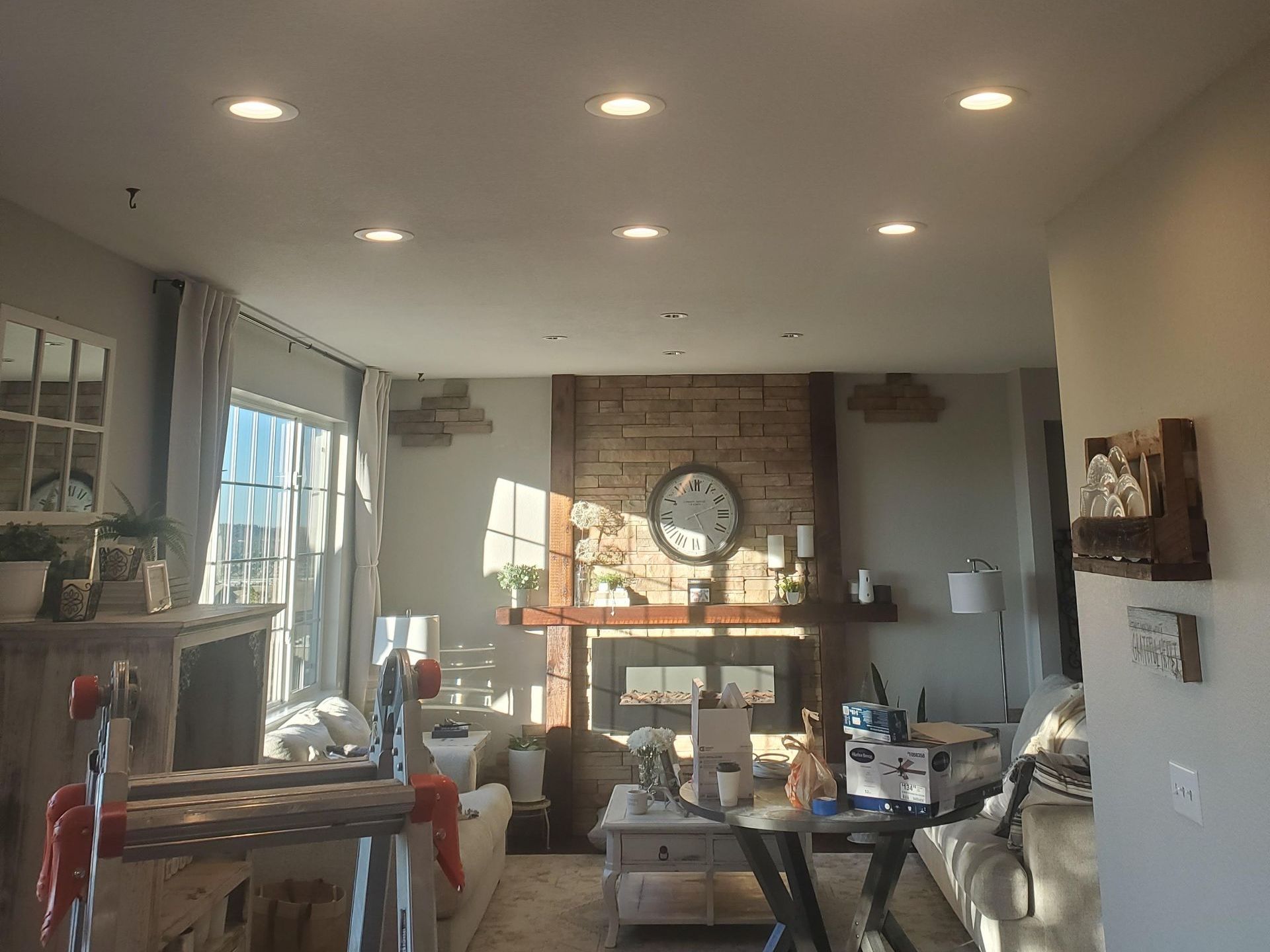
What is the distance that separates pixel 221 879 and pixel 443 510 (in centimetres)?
307

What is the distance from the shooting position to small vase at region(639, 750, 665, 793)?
158 inches

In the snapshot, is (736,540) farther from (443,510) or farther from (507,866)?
(507,866)

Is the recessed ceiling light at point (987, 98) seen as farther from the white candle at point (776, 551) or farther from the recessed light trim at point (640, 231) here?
the white candle at point (776, 551)

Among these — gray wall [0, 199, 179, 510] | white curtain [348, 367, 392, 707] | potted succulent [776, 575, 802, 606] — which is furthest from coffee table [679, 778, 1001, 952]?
white curtain [348, 367, 392, 707]

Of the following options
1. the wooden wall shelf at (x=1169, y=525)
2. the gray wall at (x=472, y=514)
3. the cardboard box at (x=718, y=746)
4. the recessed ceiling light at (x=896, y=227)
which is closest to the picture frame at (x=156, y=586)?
the cardboard box at (x=718, y=746)

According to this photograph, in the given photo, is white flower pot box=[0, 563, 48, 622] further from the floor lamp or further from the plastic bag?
the floor lamp

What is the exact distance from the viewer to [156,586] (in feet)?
8.40

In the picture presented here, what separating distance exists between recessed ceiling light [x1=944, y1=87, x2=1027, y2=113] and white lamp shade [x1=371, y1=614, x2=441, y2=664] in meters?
3.68

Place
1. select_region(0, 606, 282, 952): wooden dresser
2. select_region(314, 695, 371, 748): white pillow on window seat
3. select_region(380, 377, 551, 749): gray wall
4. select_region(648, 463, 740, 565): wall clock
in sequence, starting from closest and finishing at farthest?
1. select_region(0, 606, 282, 952): wooden dresser
2. select_region(314, 695, 371, 748): white pillow on window seat
3. select_region(648, 463, 740, 565): wall clock
4. select_region(380, 377, 551, 749): gray wall

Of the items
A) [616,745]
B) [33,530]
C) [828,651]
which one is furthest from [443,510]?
[33,530]

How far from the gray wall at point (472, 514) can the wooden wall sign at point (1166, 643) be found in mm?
3596

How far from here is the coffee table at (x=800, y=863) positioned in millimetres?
2668

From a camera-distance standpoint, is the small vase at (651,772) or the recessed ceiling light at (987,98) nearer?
the recessed ceiling light at (987,98)

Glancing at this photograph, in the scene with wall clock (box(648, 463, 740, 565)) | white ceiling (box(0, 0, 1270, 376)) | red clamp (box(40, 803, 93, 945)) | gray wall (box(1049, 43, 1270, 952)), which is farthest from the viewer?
wall clock (box(648, 463, 740, 565))
